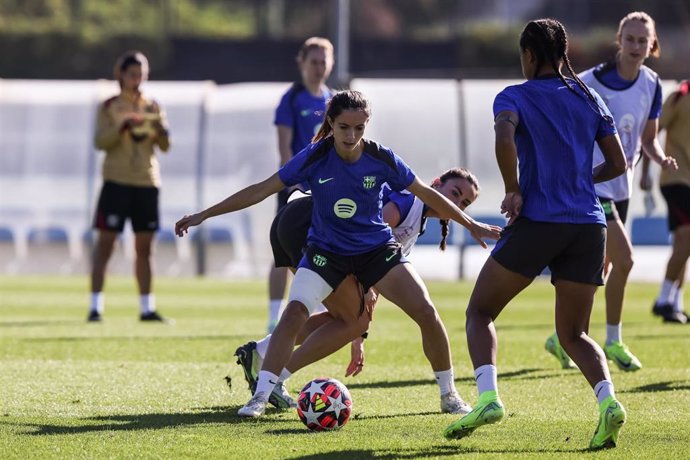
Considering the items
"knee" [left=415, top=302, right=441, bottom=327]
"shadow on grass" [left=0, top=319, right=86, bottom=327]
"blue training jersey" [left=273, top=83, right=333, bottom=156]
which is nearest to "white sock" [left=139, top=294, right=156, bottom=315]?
"shadow on grass" [left=0, top=319, right=86, bottom=327]

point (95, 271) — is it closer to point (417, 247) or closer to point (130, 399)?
point (130, 399)

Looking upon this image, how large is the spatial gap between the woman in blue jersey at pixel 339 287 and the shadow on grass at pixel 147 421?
0.37 metres

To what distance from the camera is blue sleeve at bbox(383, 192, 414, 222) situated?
25.9 ft

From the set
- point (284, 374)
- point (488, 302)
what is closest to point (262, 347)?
point (284, 374)

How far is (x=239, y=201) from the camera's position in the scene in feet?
23.8

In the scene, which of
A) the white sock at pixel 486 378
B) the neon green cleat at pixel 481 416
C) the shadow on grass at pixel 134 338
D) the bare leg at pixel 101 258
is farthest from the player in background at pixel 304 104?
the neon green cleat at pixel 481 416

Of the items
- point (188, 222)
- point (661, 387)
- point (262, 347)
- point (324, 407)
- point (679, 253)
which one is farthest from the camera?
point (679, 253)

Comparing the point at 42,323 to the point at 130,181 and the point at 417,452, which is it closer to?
the point at 130,181

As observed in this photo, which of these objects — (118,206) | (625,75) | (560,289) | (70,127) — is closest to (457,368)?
(625,75)

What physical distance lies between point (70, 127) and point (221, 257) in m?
3.40

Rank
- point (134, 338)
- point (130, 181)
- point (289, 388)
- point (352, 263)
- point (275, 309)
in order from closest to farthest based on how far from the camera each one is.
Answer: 1. point (352, 263)
2. point (289, 388)
3. point (275, 309)
4. point (134, 338)
5. point (130, 181)

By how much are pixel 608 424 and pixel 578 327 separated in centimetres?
54

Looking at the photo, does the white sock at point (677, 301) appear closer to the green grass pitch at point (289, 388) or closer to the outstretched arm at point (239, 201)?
the green grass pitch at point (289, 388)

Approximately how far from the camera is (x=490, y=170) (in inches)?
844
